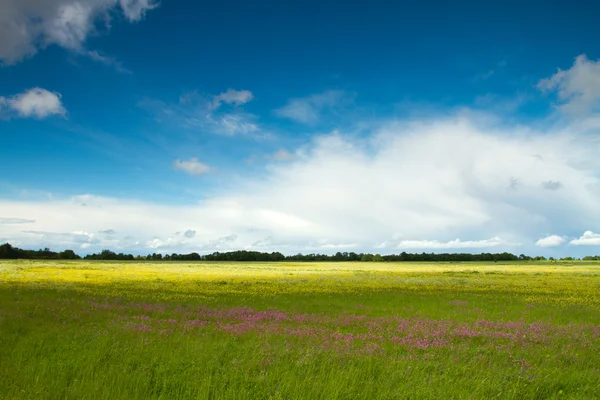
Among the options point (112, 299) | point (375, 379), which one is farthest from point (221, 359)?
point (112, 299)

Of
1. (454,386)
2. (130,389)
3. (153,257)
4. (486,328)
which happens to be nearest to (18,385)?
(130,389)

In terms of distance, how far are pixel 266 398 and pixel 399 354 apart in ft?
18.4

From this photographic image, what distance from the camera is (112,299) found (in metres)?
24.4

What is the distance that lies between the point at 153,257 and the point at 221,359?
20397cm

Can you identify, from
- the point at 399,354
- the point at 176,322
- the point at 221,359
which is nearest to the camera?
the point at 221,359

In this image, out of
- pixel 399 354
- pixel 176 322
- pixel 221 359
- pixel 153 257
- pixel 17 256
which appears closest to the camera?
pixel 221 359

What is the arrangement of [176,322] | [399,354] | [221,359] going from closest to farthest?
[221,359], [399,354], [176,322]

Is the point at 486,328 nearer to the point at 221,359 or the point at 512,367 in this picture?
the point at 512,367

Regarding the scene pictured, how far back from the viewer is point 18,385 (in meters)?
8.27

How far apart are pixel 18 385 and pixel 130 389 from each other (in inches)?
93.7

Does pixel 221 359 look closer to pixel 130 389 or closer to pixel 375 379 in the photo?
pixel 130 389

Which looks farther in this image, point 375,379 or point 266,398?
point 375,379

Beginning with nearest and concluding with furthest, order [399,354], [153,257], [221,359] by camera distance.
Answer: [221,359] < [399,354] < [153,257]

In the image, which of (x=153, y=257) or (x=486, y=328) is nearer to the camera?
(x=486, y=328)
